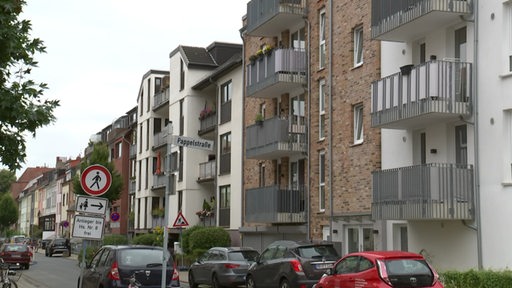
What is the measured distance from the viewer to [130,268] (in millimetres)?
16125

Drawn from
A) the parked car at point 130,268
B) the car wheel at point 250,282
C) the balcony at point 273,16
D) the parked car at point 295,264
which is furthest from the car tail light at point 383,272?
the balcony at point 273,16

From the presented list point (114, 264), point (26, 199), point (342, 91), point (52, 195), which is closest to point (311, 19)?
point (342, 91)

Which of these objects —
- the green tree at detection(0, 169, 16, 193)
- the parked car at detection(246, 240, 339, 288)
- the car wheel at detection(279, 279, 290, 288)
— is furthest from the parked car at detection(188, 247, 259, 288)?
the green tree at detection(0, 169, 16, 193)

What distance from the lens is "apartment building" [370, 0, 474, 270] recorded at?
19203mm

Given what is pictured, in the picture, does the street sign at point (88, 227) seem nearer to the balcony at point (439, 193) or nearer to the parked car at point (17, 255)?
the balcony at point (439, 193)

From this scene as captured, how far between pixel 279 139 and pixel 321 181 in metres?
2.62

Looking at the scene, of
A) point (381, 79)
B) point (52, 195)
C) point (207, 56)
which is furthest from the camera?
point (52, 195)

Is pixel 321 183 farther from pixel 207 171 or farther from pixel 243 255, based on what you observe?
pixel 207 171

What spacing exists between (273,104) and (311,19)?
493cm

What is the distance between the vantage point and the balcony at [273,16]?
99.1 ft

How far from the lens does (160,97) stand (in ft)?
173

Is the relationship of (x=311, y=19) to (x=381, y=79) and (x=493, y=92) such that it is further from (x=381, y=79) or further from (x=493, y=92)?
(x=493, y=92)

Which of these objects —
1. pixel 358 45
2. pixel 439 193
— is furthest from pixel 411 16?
pixel 358 45

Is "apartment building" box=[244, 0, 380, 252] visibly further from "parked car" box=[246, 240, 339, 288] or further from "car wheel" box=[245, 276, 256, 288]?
"parked car" box=[246, 240, 339, 288]
